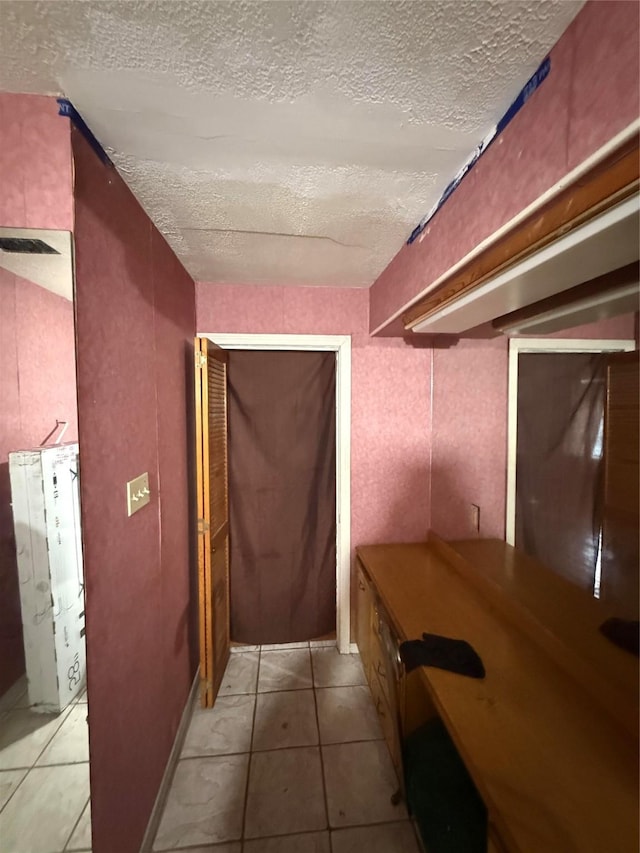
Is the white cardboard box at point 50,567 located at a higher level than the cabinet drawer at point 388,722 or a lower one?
higher

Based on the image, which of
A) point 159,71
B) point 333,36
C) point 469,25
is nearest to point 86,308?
point 159,71

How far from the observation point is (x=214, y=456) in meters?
1.78

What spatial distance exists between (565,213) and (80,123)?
1099mm

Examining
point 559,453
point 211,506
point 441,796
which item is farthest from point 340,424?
point 441,796

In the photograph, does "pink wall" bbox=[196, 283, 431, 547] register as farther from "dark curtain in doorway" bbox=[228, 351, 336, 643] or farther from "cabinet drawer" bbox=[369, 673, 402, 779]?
"cabinet drawer" bbox=[369, 673, 402, 779]

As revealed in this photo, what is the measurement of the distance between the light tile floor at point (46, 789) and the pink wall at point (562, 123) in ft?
5.37

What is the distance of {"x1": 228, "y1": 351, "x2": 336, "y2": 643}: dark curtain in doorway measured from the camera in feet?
6.96

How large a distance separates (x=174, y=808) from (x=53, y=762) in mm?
752

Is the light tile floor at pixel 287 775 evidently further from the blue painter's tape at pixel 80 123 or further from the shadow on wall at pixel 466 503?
the blue painter's tape at pixel 80 123

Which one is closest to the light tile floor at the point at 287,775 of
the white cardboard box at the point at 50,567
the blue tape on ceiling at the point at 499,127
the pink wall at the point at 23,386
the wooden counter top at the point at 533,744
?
the wooden counter top at the point at 533,744

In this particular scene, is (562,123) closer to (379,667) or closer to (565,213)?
(565,213)

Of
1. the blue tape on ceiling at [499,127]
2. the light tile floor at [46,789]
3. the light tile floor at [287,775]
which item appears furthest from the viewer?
the light tile floor at [287,775]

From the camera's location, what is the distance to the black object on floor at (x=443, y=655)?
1.05 meters

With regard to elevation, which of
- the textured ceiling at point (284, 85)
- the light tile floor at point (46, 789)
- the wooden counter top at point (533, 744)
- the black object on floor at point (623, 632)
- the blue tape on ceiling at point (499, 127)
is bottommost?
the light tile floor at point (46, 789)
